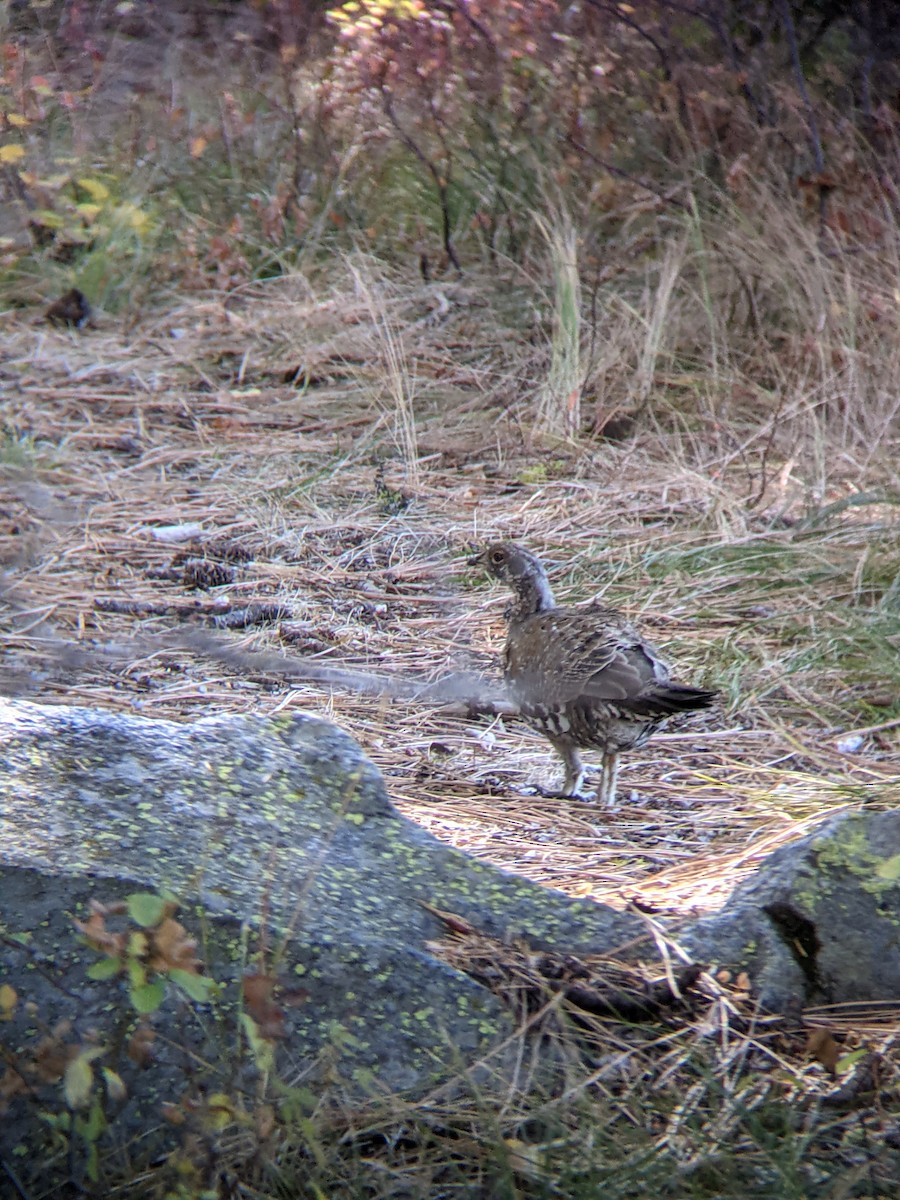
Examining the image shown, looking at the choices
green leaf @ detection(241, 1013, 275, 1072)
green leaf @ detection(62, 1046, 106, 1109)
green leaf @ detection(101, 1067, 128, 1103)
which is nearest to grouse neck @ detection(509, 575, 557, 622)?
green leaf @ detection(241, 1013, 275, 1072)

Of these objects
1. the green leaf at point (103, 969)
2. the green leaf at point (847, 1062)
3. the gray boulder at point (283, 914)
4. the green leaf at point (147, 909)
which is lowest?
the gray boulder at point (283, 914)

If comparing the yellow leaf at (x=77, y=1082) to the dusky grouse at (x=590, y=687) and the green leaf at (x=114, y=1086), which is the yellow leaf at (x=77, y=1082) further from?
the dusky grouse at (x=590, y=687)

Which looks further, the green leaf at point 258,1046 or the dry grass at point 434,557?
the dry grass at point 434,557

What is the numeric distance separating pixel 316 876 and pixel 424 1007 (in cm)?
33

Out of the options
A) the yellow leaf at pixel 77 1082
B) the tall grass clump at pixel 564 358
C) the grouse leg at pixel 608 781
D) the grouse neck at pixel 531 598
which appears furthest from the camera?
the tall grass clump at pixel 564 358

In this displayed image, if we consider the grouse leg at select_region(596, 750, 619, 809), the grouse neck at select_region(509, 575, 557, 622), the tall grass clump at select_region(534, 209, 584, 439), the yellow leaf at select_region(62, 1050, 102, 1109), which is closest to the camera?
the yellow leaf at select_region(62, 1050, 102, 1109)

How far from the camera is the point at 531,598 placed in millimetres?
4172

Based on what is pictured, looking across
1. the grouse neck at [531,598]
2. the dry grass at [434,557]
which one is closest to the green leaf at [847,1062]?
the dry grass at [434,557]

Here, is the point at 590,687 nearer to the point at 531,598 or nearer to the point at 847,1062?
the point at 531,598

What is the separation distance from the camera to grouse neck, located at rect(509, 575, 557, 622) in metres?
4.16

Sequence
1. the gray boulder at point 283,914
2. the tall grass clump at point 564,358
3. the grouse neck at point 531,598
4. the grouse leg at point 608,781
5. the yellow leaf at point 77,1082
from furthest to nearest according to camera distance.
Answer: the tall grass clump at point 564,358
the grouse neck at point 531,598
the grouse leg at point 608,781
the gray boulder at point 283,914
the yellow leaf at point 77,1082

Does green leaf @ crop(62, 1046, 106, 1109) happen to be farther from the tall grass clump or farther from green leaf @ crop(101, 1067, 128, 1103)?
the tall grass clump

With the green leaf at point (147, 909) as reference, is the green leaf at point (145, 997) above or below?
below

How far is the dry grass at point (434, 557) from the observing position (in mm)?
3553
